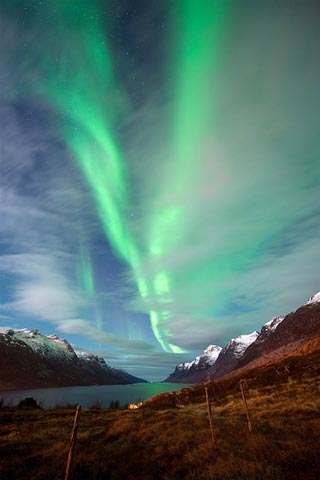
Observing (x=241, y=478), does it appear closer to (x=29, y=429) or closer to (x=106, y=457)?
(x=106, y=457)

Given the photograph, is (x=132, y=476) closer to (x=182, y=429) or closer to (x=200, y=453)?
(x=200, y=453)

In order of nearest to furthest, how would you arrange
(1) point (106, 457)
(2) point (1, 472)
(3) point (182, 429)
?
(2) point (1, 472) → (1) point (106, 457) → (3) point (182, 429)

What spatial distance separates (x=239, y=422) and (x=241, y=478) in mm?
13073

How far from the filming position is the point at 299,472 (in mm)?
11055

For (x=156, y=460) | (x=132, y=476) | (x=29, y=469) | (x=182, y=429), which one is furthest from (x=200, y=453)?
(x=29, y=469)

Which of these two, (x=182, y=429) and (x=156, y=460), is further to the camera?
(x=182, y=429)

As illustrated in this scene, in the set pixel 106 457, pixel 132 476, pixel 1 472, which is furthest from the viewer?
pixel 106 457

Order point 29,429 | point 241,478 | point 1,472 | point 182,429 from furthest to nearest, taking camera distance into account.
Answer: point 29,429 → point 182,429 → point 1,472 → point 241,478

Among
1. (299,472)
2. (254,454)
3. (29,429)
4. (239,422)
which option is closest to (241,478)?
(299,472)

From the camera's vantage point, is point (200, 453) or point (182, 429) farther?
point (182, 429)

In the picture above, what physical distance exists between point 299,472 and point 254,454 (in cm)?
296

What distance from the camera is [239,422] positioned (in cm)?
2225

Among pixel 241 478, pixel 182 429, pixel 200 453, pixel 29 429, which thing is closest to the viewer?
pixel 241 478

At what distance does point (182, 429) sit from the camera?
2108cm
